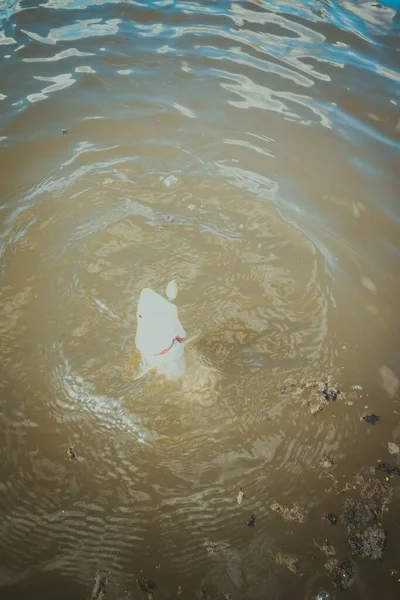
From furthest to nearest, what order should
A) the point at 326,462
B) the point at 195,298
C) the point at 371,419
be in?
the point at 195,298, the point at 371,419, the point at 326,462

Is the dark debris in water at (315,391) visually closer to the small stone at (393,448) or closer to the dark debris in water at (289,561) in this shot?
the small stone at (393,448)

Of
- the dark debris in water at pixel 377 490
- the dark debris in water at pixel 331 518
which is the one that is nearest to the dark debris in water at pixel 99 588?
the dark debris in water at pixel 331 518

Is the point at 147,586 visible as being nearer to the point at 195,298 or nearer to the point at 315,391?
the point at 315,391

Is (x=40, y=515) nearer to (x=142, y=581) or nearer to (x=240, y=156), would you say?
(x=142, y=581)

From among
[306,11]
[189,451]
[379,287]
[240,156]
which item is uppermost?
[306,11]

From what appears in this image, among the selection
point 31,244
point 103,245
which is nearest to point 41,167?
point 31,244

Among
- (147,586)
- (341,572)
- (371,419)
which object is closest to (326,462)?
(371,419)
